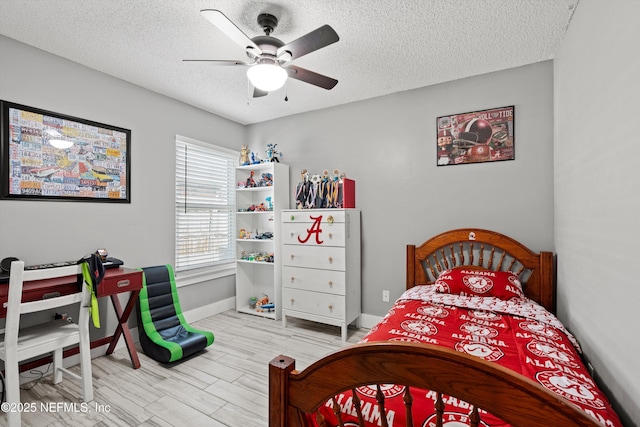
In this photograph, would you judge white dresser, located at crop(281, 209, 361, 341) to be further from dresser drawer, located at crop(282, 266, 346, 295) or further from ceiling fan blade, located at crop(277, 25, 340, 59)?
ceiling fan blade, located at crop(277, 25, 340, 59)

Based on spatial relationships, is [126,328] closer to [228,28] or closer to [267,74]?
[267,74]

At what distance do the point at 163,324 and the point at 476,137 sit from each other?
3.56 m

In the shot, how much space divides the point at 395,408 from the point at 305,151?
3.25 meters

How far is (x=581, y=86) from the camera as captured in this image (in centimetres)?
182

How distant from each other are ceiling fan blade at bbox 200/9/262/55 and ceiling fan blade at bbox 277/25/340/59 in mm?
168

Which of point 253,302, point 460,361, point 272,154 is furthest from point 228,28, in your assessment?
point 253,302

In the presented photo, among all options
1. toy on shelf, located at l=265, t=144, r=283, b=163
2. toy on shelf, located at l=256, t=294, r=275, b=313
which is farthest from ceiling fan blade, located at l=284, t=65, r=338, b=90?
toy on shelf, located at l=256, t=294, r=275, b=313

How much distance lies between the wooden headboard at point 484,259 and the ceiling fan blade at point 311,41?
6.82 feet

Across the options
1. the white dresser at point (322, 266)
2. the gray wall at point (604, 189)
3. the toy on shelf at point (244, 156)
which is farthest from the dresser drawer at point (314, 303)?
the gray wall at point (604, 189)

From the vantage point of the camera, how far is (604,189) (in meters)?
1.46

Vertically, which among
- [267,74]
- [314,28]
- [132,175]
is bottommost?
[132,175]

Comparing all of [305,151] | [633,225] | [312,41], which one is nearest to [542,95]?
[633,225]

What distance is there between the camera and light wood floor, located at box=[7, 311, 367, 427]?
1940 mm

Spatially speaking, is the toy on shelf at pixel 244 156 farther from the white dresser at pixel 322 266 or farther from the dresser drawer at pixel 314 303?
the dresser drawer at pixel 314 303
